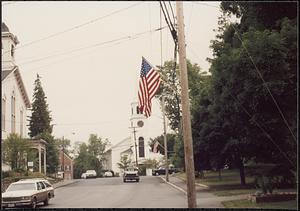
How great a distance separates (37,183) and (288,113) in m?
13.1

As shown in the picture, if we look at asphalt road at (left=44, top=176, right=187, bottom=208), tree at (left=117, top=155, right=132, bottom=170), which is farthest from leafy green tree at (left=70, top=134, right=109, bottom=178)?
asphalt road at (left=44, top=176, right=187, bottom=208)

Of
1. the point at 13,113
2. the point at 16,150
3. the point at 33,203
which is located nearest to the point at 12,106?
the point at 13,113

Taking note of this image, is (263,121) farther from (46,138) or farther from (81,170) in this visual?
(81,170)

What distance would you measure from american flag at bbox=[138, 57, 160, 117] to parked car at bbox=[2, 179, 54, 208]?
7.73 m

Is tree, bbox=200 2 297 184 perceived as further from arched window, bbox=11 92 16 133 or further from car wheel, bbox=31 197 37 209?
arched window, bbox=11 92 16 133

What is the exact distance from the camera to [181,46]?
1503 centimetres

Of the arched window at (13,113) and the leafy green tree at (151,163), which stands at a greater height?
the arched window at (13,113)

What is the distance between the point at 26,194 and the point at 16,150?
18194mm

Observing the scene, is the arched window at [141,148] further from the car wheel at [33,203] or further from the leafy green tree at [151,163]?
the car wheel at [33,203]

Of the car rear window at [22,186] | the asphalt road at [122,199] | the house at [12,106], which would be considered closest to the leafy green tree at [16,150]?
the house at [12,106]

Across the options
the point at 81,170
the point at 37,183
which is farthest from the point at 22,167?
the point at 81,170

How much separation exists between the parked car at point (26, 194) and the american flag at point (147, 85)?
25.4 ft

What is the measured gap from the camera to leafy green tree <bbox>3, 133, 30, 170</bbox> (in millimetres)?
38969

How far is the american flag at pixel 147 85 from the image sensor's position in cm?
1814
